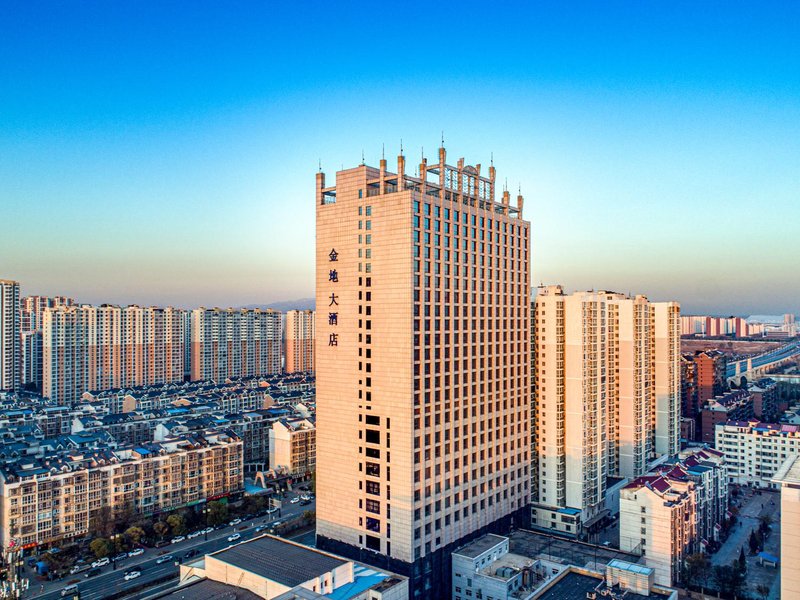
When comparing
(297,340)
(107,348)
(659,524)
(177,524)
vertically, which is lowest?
(177,524)

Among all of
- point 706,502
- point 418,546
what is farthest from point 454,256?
point 706,502

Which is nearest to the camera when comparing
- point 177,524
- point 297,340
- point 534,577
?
point 534,577

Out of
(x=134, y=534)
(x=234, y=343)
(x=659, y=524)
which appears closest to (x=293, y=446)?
(x=134, y=534)

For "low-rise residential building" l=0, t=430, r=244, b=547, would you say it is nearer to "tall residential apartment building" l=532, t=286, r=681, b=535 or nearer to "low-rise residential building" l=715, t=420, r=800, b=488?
"tall residential apartment building" l=532, t=286, r=681, b=535

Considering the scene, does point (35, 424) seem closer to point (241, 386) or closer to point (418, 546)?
point (241, 386)

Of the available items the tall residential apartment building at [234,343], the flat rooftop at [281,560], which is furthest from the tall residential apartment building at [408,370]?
the tall residential apartment building at [234,343]

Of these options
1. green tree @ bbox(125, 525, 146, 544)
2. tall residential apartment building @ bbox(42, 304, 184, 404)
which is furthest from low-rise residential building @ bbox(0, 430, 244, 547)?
tall residential apartment building @ bbox(42, 304, 184, 404)

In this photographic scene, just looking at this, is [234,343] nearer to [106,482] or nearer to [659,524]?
[106,482]
